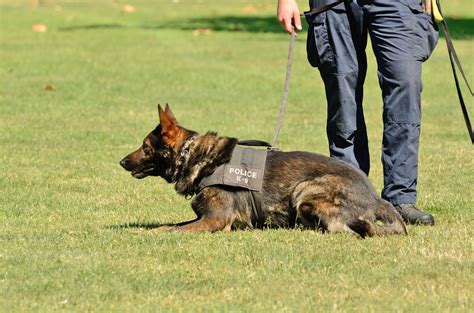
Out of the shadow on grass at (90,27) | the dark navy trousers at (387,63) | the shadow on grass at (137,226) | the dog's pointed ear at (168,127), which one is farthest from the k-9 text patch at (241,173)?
the shadow on grass at (90,27)

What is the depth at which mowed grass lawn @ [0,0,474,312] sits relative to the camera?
6.11 m

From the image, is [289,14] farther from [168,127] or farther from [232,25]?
[232,25]

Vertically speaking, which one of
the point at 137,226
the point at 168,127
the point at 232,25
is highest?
the point at 168,127

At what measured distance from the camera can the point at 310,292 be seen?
6.09 metres

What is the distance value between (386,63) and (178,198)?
2444 mm

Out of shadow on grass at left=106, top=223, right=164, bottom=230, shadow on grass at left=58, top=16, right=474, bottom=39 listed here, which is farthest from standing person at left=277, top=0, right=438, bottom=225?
shadow on grass at left=58, top=16, right=474, bottom=39

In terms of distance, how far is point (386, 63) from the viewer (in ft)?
27.5

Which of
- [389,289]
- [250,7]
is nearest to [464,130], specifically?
[389,289]

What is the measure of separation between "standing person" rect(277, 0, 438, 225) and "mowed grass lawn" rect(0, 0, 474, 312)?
478 millimetres

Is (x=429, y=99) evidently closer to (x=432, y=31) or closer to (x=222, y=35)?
(x=432, y=31)

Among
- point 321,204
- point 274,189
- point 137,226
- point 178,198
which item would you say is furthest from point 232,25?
point 321,204

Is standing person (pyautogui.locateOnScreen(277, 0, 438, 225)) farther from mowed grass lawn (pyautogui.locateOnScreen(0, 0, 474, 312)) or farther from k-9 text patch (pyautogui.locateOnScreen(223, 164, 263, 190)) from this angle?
k-9 text patch (pyautogui.locateOnScreen(223, 164, 263, 190))

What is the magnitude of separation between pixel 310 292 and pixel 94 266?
4.50ft

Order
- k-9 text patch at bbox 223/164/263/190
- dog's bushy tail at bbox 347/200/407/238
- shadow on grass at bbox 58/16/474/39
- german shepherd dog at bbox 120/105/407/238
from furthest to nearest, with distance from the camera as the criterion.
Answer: shadow on grass at bbox 58/16/474/39 → k-9 text patch at bbox 223/164/263/190 → german shepherd dog at bbox 120/105/407/238 → dog's bushy tail at bbox 347/200/407/238
